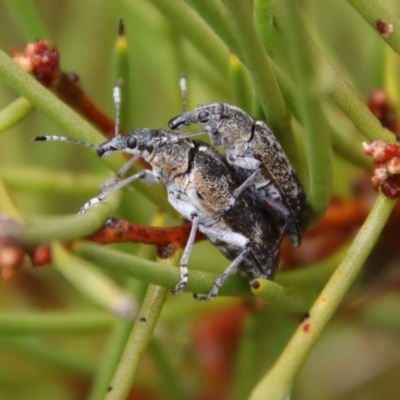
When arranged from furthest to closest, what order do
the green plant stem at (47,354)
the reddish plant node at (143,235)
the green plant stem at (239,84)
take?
the green plant stem at (47,354), the green plant stem at (239,84), the reddish plant node at (143,235)

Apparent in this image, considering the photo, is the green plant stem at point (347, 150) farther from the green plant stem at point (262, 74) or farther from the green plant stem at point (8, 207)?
the green plant stem at point (8, 207)

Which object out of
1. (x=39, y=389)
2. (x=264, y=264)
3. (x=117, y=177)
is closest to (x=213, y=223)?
(x=264, y=264)

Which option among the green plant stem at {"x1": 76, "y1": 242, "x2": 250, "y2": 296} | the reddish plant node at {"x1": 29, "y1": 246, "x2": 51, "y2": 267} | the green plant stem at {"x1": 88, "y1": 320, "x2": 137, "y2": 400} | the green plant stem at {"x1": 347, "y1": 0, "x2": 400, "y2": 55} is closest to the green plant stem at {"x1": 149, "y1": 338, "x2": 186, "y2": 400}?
the green plant stem at {"x1": 88, "y1": 320, "x2": 137, "y2": 400}

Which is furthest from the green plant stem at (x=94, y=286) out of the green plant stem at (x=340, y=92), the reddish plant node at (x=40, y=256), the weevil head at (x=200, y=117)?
the weevil head at (x=200, y=117)

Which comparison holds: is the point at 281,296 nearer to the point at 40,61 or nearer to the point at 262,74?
the point at 262,74

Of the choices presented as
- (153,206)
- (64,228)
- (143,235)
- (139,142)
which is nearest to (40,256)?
(64,228)

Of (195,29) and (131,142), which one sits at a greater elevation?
(195,29)
